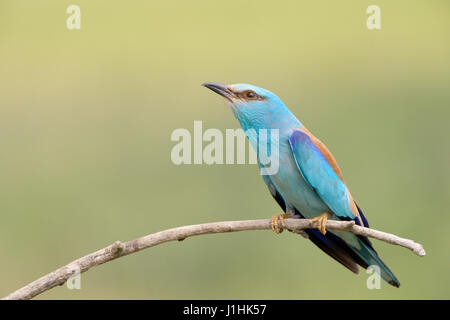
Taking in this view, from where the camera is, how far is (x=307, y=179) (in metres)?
3.51

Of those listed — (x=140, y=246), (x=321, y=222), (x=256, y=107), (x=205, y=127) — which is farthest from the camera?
(x=205, y=127)

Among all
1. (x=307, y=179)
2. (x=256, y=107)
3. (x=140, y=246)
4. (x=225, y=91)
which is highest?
(x=225, y=91)

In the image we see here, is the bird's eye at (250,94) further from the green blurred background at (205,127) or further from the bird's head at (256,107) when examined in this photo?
the green blurred background at (205,127)

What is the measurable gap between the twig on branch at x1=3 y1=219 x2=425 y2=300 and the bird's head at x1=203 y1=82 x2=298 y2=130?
737 millimetres

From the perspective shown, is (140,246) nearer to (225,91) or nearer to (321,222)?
(321,222)

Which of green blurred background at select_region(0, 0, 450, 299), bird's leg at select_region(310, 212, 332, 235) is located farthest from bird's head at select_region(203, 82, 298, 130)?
green blurred background at select_region(0, 0, 450, 299)

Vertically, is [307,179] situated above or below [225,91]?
below

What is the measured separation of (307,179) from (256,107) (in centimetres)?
52

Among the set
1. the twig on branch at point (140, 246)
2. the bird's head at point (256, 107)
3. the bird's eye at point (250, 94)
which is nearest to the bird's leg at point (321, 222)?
the twig on branch at point (140, 246)

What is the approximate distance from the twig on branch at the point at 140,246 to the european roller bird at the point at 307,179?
1.41 feet

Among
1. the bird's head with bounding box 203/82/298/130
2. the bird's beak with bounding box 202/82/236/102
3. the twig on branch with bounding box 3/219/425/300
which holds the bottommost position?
the twig on branch with bounding box 3/219/425/300

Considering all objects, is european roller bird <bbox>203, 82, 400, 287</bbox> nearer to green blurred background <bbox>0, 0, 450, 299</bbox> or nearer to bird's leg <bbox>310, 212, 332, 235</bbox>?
bird's leg <bbox>310, 212, 332, 235</bbox>

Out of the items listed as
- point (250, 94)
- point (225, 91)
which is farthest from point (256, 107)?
point (225, 91)

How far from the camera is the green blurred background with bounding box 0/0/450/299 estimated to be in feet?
17.7
